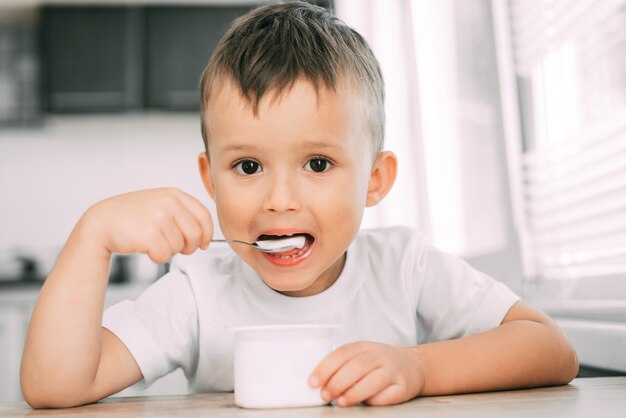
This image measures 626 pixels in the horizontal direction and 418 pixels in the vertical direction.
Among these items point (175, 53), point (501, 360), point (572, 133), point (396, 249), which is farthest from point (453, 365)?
point (175, 53)

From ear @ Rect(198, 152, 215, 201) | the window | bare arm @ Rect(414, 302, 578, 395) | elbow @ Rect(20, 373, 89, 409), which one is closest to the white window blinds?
the window

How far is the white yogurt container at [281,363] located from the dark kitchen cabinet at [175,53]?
297 centimetres

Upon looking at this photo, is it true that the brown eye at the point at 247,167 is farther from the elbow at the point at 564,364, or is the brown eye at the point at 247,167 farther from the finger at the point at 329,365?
the elbow at the point at 564,364

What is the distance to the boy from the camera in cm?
82

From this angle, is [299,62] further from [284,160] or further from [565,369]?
[565,369]

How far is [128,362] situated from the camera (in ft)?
3.06

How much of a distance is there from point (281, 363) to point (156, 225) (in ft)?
0.74

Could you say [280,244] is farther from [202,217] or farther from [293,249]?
[202,217]

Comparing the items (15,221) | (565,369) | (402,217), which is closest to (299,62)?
(565,369)

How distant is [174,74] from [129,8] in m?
0.37

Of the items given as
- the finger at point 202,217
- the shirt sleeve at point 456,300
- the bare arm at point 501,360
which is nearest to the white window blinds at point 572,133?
the shirt sleeve at point 456,300

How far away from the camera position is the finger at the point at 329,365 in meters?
0.69

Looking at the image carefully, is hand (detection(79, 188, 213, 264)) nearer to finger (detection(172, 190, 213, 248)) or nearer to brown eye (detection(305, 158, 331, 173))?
finger (detection(172, 190, 213, 248))

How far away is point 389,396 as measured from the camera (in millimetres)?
715
